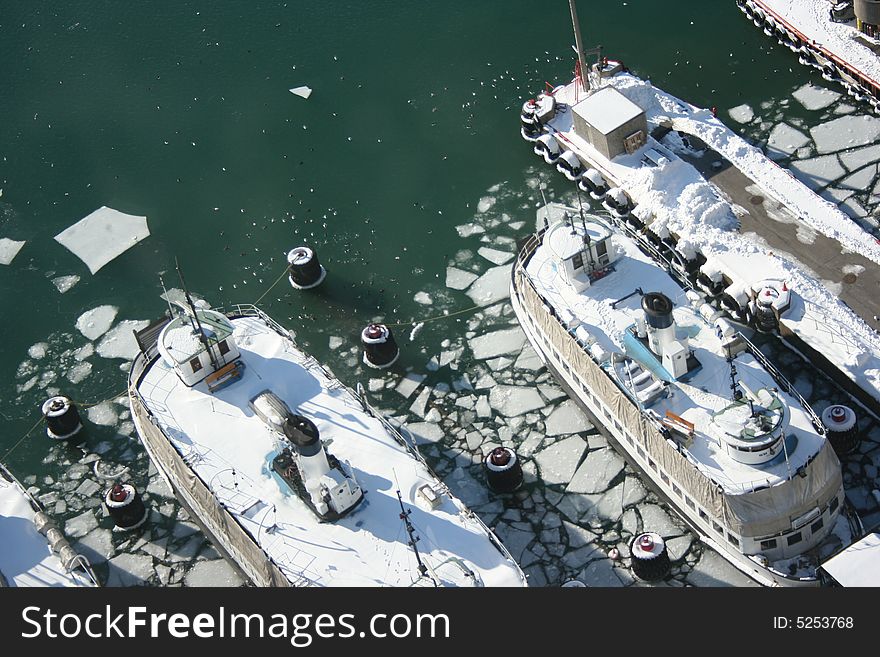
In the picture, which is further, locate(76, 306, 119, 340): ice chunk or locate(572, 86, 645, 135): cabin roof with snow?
locate(572, 86, 645, 135): cabin roof with snow

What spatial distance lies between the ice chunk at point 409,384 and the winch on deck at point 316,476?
5348 mm

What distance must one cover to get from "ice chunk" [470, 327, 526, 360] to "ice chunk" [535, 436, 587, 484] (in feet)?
11.2

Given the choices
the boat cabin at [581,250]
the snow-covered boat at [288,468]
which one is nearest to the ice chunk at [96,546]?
the snow-covered boat at [288,468]

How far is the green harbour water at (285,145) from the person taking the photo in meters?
39.2

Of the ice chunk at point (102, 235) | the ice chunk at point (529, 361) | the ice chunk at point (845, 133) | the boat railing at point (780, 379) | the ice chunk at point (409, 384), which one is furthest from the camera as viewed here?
the ice chunk at point (102, 235)

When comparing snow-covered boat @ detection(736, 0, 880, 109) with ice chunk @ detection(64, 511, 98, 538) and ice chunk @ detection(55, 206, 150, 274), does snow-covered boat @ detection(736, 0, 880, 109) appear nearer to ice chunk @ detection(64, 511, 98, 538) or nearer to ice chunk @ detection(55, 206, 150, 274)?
ice chunk @ detection(55, 206, 150, 274)

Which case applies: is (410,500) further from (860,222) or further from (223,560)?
(860,222)

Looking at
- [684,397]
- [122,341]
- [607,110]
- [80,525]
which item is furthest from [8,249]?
[684,397]

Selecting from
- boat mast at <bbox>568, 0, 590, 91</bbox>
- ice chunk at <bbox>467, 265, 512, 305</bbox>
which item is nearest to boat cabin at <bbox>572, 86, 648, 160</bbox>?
boat mast at <bbox>568, 0, 590, 91</bbox>

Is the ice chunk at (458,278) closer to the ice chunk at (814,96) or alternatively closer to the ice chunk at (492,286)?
the ice chunk at (492,286)

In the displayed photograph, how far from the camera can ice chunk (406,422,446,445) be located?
35.4 metres

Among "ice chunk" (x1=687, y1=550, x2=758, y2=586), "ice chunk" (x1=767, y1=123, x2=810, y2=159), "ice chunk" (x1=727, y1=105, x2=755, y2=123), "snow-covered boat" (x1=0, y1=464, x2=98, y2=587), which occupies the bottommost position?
"ice chunk" (x1=687, y1=550, x2=758, y2=586)

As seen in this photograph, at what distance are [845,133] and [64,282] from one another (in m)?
23.2
